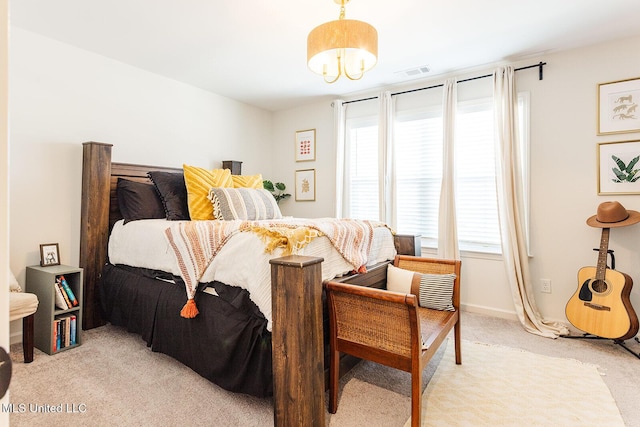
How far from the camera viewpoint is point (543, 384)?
1.94 meters

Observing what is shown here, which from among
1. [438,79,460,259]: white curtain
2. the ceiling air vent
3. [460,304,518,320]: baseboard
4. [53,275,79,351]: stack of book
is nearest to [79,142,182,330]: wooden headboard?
[53,275,79,351]: stack of book

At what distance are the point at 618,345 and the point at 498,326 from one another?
796 mm

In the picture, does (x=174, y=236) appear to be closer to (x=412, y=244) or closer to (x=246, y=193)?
(x=246, y=193)

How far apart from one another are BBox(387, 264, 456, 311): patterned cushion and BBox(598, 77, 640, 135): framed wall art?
1.98 metres

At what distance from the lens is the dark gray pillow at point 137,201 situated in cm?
278

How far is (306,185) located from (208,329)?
2.86 meters

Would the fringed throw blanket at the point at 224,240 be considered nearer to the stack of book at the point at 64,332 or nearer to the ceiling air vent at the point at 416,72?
the stack of book at the point at 64,332

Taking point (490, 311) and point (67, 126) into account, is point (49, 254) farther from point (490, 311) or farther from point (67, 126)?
point (490, 311)

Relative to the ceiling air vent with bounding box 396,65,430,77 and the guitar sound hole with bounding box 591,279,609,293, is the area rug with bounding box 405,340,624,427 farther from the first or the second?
the ceiling air vent with bounding box 396,65,430,77

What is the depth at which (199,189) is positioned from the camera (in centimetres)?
280

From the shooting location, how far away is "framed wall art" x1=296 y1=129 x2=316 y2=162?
4.42 metres

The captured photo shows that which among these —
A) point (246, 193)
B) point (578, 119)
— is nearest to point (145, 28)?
point (246, 193)

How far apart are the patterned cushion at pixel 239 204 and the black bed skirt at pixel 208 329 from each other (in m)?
0.66

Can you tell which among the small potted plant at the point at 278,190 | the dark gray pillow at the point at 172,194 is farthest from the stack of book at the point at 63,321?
the small potted plant at the point at 278,190
